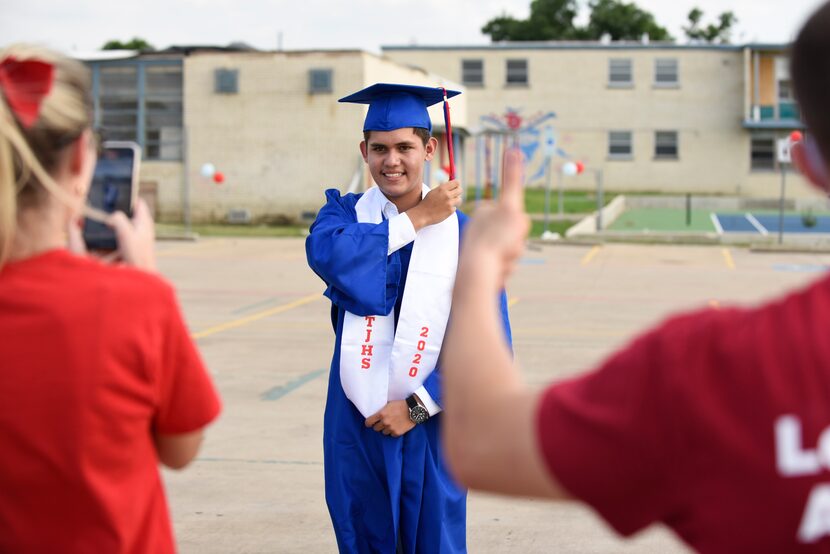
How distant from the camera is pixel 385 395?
12.7ft

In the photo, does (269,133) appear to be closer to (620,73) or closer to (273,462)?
(620,73)

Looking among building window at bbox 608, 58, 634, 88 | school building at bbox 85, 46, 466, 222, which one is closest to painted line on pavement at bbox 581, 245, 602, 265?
school building at bbox 85, 46, 466, 222

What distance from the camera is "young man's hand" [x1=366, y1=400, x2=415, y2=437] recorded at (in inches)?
150

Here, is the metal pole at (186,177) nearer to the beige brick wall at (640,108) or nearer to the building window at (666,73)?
the beige brick wall at (640,108)

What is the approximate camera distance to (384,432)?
12.7 ft

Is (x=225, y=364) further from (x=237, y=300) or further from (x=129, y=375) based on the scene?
(x=129, y=375)

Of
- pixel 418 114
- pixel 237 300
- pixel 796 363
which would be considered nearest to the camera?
pixel 796 363

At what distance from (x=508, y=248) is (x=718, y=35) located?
227 ft

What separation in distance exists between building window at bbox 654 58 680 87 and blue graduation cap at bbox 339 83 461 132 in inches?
1754

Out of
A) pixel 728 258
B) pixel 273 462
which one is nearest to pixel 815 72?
pixel 273 462

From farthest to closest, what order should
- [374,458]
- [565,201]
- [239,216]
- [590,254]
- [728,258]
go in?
[565,201]
[239,216]
[590,254]
[728,258]
[374,458]

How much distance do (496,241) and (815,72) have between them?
474mm

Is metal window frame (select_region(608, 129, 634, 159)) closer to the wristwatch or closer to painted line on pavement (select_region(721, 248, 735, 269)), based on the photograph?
painted line on pavement (select_region(721, 248, 735, 269))

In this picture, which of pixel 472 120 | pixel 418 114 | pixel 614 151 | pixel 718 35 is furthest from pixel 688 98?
pixel 418 114
